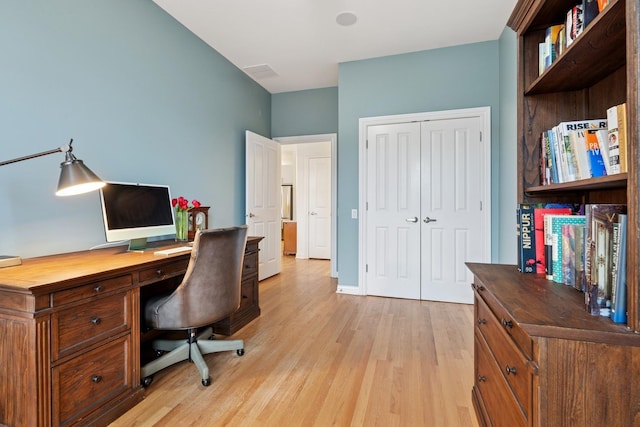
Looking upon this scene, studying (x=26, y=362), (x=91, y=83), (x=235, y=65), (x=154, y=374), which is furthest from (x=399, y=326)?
(x=235, y=65)

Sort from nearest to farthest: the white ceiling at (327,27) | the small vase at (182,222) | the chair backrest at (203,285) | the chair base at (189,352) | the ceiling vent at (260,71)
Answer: the chair backrest at (203,285) → the chair base at (189,352) → the small vase at (182,222) → the white ceiling at (327,27) → the ceiling vent at (260,71)

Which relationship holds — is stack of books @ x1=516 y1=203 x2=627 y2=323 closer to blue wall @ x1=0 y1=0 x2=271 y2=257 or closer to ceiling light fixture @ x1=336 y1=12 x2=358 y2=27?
ceiling light fixture @ x1=336 y1=12 x2=358 y2=27

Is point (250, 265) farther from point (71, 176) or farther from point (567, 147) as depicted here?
point (567, 147)

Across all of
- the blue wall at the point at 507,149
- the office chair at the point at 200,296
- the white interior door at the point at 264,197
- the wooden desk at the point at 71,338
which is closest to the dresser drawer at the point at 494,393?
the office chair at the point at 200,296

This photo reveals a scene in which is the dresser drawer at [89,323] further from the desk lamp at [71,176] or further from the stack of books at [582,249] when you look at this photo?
the stack of books at [582,249]

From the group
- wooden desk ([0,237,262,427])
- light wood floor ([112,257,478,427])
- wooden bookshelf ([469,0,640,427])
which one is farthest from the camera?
light wood floor ([112,257,478,427])

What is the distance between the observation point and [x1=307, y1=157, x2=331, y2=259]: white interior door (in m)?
6.20

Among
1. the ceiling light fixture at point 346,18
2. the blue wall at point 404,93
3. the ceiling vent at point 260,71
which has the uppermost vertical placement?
the ceiling vent at point 260,71

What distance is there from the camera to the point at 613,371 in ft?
2.52

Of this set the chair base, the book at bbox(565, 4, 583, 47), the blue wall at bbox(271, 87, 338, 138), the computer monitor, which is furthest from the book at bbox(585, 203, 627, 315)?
the blue wall at bbox(271, 87, 338, 138)

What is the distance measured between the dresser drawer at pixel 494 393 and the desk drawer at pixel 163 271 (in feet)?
5.71

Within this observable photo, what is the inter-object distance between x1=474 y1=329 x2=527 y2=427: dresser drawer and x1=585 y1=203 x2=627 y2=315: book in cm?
38

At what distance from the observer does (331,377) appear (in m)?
1.92

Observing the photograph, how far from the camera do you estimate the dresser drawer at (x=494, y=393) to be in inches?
38.8
